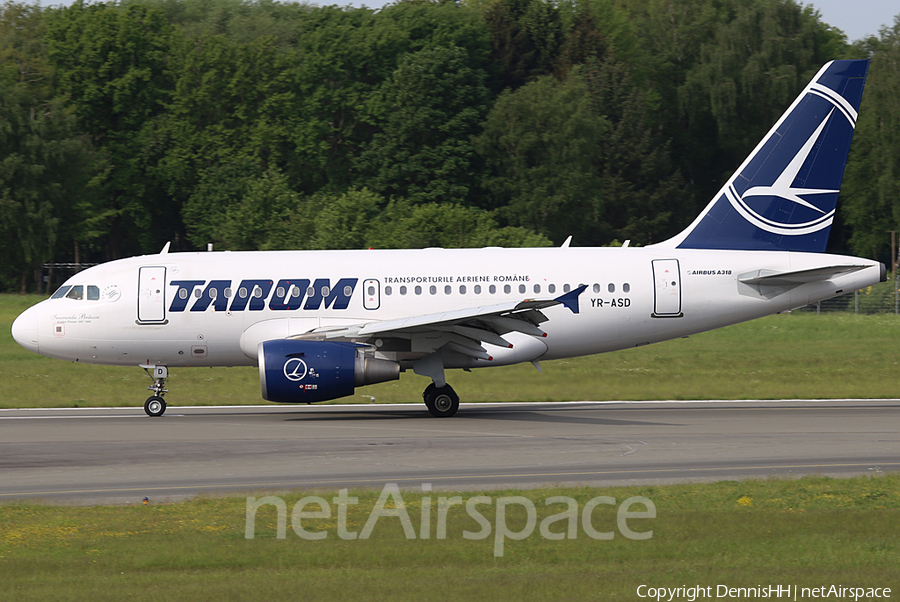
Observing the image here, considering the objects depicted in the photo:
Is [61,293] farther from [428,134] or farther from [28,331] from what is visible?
[428,134]

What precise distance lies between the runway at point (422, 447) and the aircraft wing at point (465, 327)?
188 cm

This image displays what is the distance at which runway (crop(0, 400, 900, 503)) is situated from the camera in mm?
16641

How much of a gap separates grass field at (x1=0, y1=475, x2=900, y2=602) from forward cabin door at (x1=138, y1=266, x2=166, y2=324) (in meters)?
12.1

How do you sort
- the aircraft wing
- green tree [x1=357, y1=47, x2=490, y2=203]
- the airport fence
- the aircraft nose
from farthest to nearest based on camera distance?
green tree [x1=357, y1=47, x2=490, y2=203] < the airport fence < the aircraft nose < the aircraft wing

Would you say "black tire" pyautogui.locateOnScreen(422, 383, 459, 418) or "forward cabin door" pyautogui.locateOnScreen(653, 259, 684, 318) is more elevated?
"forward cabin door" pyautogui.locateOnScreen(653, 259, 684, 318)

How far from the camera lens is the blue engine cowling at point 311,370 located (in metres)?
23.6

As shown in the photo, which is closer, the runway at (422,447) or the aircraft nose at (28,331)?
the runway at (422,447)

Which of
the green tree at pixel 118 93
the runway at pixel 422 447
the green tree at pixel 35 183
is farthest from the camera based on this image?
the green tree at pixel 118 93

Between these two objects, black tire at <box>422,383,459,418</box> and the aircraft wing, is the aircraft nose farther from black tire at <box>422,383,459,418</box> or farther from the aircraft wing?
black tire at <box>422,383,459,418</box>

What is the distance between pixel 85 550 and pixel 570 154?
65.7 metres

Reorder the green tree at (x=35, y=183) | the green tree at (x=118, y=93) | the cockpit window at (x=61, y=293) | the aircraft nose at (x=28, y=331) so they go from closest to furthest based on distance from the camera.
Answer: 1. the aircraft nose at (x=28, y=331)
2. the cockpit window at (x=61, y=293)
3. the green tree at (x=35, y=183)
4. the green tree at (x=118, y=93)

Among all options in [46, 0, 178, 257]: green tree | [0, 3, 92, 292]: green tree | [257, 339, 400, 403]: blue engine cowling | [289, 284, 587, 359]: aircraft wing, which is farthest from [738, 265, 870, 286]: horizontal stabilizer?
[46, 0, 178, 257]: green tree

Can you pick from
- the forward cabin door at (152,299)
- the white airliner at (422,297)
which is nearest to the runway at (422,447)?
the white airliner at (422,297)

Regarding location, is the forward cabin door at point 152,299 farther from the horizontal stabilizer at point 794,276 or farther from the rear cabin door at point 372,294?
the horizontal stabilizer at point 794,276
